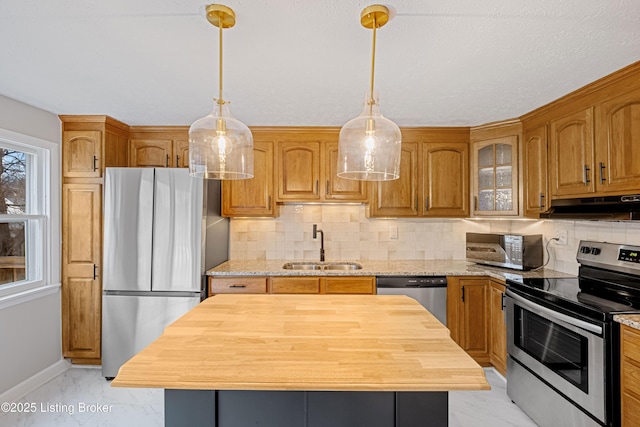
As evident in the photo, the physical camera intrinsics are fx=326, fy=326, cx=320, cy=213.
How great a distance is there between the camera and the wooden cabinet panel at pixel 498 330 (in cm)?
261

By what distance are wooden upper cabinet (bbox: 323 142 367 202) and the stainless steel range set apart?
148cm

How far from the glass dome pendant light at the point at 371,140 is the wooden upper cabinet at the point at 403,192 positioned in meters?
1.81

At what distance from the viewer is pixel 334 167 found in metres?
3.20

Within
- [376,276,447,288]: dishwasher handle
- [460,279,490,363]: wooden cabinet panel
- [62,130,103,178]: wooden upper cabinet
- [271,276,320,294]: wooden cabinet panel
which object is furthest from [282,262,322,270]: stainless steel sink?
[62,130,103,178]: wooden upper cabinet

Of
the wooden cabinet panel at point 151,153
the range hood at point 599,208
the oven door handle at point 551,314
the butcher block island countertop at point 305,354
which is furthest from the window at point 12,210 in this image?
the range hood at point 599,208

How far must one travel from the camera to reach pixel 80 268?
2.86 m

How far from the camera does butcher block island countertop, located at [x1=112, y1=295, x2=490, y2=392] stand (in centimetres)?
97

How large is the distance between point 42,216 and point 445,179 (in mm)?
3610

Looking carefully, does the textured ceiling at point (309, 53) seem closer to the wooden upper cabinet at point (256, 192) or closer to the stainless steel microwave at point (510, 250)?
the wooden upper cabinet at point (256, 192)

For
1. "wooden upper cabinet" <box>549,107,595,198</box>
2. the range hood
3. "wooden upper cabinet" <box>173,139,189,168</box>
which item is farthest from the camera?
"wooden upper cabinet" <box>173,139,189,168</box>

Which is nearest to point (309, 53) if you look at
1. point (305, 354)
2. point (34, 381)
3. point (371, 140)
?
point (371, 140)

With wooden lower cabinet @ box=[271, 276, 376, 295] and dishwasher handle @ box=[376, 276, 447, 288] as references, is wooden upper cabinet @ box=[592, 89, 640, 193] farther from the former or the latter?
wooden lower cabinet @ box=[271, 276, 376, 295]

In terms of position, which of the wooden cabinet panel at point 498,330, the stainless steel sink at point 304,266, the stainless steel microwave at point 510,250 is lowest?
the wooden cabinet panel at point 498,330

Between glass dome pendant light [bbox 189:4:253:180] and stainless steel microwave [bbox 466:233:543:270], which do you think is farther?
stainless steel microwave [bbox 466:233:543:270]
